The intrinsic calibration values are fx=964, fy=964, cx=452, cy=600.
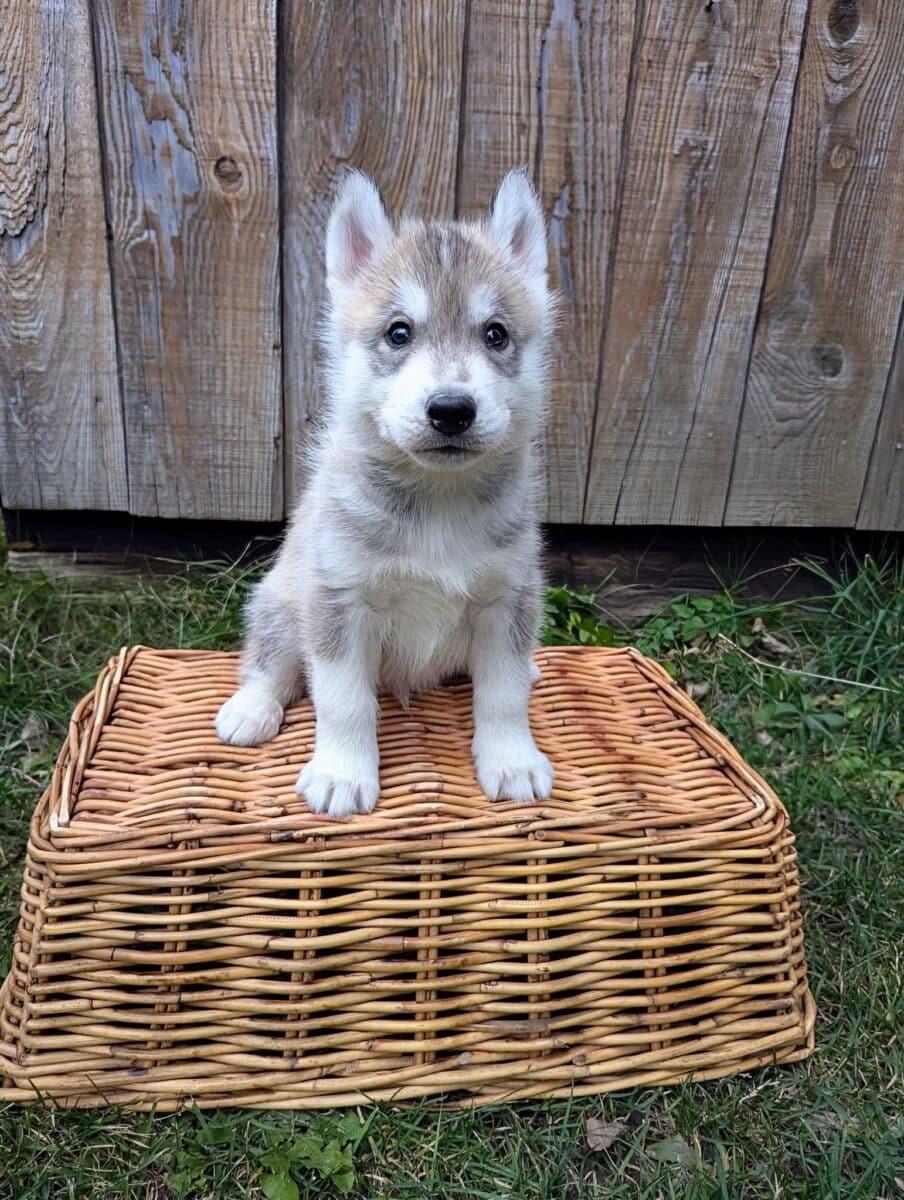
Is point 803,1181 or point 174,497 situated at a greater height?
point 174,497

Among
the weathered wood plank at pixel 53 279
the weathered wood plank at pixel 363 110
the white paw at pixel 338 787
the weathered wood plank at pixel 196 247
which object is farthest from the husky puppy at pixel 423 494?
the weathered wood plank at pixel 53 279

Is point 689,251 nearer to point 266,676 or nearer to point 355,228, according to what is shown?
point 355,228

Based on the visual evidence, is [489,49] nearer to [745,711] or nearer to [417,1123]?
[745,711]

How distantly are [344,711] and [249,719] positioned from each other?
0.42m

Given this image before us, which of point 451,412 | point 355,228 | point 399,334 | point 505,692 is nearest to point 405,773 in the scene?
point 505,692

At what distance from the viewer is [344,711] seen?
2334 millimetres

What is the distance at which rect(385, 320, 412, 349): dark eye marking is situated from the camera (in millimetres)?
2188

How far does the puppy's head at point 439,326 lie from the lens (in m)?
2.03

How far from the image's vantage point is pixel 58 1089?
6.91 ft

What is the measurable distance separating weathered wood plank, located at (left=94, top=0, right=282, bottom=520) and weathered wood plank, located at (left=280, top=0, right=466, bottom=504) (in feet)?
0.24

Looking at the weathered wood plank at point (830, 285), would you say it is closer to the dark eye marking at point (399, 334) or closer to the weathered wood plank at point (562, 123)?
the weathered wood plank at point (562, 123)

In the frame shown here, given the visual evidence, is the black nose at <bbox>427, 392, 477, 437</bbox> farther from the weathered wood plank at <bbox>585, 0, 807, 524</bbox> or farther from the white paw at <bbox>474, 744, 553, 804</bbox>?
the weathered wood plank at <bbox>585, 0, 807, 524</bbox>

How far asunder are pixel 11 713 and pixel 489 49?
2812 millimetres

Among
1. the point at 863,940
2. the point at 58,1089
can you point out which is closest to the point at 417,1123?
the point at 58,1089
